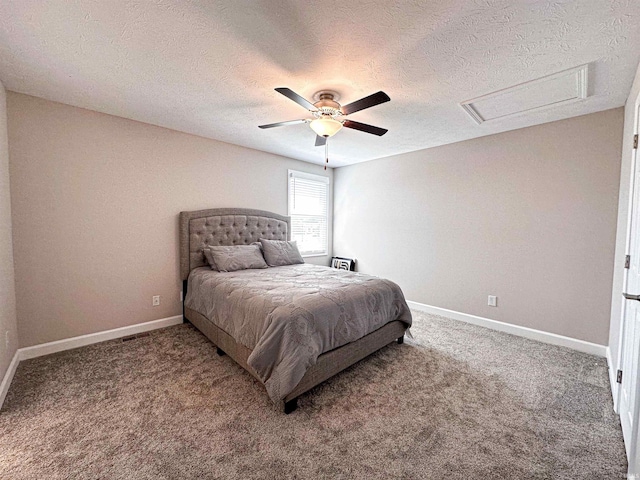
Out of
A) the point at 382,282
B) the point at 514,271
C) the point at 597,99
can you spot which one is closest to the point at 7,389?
the point at 382,282

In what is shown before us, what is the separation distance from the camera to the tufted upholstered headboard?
355 cm

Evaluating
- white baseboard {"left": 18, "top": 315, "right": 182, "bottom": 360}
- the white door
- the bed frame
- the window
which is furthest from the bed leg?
the window

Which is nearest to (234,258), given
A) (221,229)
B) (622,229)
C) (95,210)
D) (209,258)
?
(209,258)

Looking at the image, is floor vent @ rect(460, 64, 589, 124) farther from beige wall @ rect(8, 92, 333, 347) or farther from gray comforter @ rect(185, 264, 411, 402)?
beige wall @ rect(8, 92, 333, 347)

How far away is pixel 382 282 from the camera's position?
2.88 meters

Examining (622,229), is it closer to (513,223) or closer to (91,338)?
(513,223)

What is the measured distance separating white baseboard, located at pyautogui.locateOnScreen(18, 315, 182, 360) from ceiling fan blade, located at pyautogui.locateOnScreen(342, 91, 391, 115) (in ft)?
10.6

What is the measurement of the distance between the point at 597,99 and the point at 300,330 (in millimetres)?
3332

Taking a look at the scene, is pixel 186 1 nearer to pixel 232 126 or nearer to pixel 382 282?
pixel 232 126

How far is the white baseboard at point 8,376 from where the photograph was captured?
1987 mm

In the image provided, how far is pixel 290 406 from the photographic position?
190cm

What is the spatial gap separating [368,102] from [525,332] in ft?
10.5

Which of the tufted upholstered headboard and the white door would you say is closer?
the white door

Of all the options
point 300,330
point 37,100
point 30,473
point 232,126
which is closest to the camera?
point 30,473
